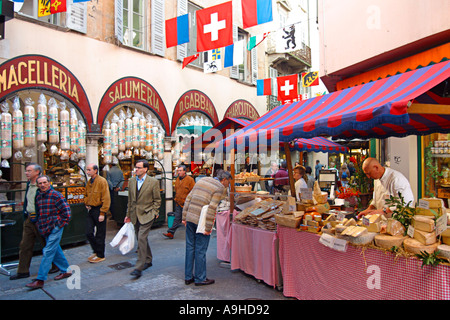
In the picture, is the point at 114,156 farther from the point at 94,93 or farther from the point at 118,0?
the point at 118,0

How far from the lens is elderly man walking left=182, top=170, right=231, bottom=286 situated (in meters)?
4.69

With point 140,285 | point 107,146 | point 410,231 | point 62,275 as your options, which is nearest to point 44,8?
point 107,146

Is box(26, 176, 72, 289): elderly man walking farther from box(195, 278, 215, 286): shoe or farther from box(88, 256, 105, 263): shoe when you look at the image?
box(195, 278, 215, 286): shoe

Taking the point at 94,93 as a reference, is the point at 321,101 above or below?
below

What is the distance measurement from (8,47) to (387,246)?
8204mm

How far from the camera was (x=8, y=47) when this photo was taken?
709cm

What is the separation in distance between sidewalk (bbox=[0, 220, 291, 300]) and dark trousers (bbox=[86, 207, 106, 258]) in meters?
0.28

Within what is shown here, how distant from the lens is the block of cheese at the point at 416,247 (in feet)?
9.79

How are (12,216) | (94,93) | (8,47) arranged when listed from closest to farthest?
(12,216) < (8,47) < (94,93)

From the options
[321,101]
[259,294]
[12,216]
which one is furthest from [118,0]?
[259,294]

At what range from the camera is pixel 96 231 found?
20.2 feet

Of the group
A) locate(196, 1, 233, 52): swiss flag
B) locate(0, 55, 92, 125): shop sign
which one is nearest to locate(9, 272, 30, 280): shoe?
locate(0, 55, 92, 125): shop sign

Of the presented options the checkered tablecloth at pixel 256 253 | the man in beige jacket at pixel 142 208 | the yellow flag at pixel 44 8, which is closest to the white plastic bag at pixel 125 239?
the man in beige jacket at pixel 142 208

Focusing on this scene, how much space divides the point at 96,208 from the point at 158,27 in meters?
7.04
